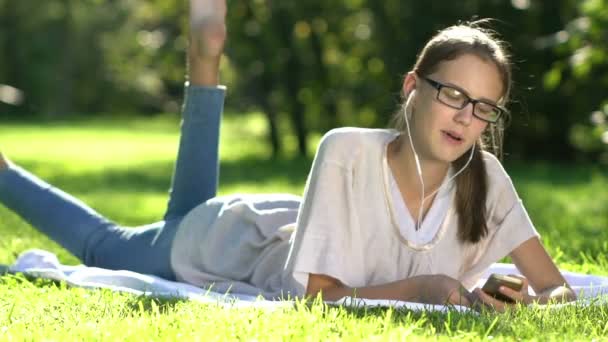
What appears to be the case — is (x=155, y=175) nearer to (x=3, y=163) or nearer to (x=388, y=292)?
(x=3, y=163)

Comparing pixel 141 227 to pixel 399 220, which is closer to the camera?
pixel 399 220

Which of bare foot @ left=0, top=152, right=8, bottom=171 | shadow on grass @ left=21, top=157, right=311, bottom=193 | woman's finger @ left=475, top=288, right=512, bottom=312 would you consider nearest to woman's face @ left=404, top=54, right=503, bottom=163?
woman's finger @ left=475, top=288, right=512, bottom=312

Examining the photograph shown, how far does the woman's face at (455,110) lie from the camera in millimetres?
3662

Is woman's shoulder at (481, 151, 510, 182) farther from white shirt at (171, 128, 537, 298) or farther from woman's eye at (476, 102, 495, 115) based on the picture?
woman's eye at (476, 102, 495, 115)

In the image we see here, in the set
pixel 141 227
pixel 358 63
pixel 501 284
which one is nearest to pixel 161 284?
pixel 141 227

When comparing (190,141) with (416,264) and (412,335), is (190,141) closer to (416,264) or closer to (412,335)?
(416,264)

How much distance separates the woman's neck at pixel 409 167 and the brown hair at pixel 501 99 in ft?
0.24

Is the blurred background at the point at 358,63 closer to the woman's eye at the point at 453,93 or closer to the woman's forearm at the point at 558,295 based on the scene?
the woman's forearm at the point at 558,295

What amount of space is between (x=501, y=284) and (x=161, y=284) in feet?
4.04

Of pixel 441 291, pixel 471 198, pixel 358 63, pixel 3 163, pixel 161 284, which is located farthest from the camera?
pixel 358 63

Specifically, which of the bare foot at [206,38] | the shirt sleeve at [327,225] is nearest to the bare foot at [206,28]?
the bare foot at [206,38]

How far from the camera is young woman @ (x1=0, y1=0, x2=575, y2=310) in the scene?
3.68 metres

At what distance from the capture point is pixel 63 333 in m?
3.24

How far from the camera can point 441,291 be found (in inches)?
141
